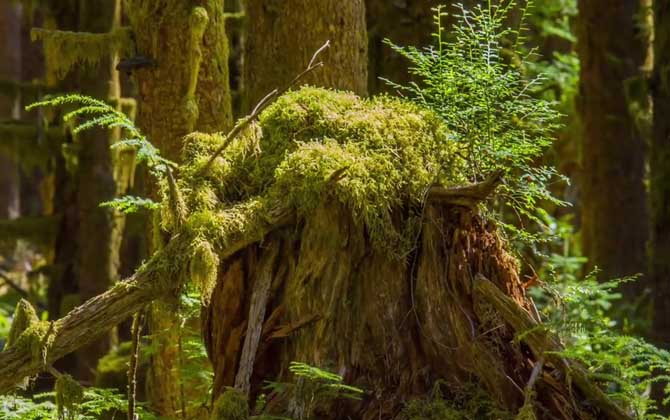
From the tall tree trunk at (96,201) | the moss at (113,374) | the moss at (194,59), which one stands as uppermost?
the moss at (194,59)

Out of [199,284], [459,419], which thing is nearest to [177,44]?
[199,284]

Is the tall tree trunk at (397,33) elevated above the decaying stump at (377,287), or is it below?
above

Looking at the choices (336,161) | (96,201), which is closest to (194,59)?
(336,161)

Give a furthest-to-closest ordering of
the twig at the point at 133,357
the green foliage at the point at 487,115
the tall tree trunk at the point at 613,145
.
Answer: the tall tree trunk at the point at 613,145, the twig at the point at 133,357, the green foliage at the point at 487,115

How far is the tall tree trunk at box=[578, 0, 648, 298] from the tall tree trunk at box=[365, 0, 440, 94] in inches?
233

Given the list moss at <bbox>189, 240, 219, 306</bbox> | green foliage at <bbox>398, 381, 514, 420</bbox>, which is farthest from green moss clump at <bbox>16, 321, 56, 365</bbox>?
green foliage at <bbox>398, 381, 514, 420</bbox>

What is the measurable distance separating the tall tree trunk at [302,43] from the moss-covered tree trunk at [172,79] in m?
0.30

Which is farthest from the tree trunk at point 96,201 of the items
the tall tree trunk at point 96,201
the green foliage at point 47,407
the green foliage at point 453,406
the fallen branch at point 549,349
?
the fallen branch at point 549,349

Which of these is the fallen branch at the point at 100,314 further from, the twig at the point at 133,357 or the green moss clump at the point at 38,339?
the twig at the point at 133,357

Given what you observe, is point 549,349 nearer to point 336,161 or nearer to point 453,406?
point 453,406

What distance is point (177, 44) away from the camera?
7711 mm

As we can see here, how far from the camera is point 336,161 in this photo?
4441 millimetres

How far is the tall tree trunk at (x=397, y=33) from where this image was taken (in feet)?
31.6

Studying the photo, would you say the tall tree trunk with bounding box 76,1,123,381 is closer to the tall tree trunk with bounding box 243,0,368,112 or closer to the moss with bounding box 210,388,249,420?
the tall tree trunk with bounding box 243,0,368,112
